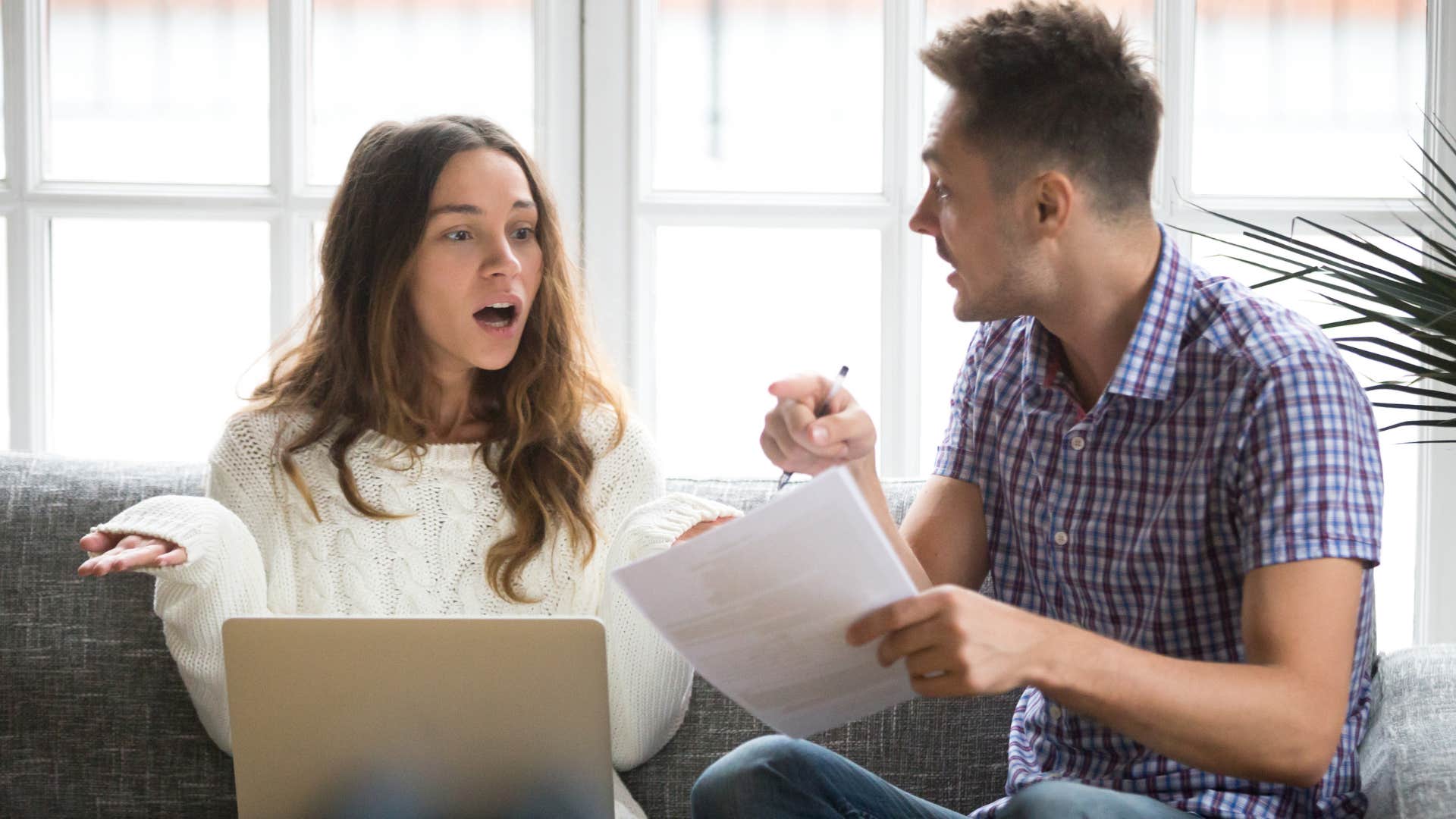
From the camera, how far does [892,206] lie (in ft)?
7.57

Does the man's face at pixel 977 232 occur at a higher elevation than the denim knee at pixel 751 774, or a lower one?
higher

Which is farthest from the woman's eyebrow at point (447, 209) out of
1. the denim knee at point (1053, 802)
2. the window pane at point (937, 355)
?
the denim knee at point (1053, 802)

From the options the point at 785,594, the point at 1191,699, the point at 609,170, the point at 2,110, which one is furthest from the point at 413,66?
the point at 1191,699

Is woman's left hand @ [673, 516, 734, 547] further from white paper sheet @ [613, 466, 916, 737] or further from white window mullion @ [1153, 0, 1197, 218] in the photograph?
white window mullion @ [1153, 0, 1197, 218]

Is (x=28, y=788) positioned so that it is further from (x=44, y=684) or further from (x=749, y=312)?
(x=749, y=312)

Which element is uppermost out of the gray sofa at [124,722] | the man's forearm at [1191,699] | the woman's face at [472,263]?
the woman's face at [472,263]

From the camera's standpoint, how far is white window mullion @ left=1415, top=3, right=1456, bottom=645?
225 centimetres

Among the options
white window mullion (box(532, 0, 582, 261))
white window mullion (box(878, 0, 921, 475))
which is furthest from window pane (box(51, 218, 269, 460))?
white window mullion (box(878, 0, 921, 475))

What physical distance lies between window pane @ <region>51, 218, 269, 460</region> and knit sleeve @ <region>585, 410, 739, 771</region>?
107 centimetres

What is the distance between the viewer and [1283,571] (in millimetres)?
1117

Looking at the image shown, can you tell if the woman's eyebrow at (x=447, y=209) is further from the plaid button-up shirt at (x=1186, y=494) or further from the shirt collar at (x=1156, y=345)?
the shirt collar at (x=1156, y=345)

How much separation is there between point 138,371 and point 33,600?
750 millimetres

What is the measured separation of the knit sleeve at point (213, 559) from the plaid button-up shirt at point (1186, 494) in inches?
35.7

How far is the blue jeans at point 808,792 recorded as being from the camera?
46.6 inches
